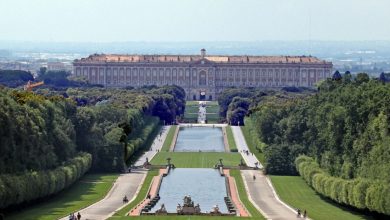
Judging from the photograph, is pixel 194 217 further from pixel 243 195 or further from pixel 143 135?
pixel 143 135

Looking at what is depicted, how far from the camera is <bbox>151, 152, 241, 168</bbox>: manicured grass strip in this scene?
83.9 m

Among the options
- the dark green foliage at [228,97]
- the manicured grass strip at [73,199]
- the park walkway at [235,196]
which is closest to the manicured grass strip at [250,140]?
the park walkway at [235,196]

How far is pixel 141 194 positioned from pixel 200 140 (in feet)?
133

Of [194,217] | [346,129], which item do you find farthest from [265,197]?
[194,217]

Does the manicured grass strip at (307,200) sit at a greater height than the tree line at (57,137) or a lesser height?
lesser

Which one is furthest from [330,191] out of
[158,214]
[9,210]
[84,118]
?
[84,118]

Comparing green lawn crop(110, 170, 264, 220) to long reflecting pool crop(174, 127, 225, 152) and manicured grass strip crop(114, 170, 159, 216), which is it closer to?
manicured grass strip crop(114, 170, 159, 216)

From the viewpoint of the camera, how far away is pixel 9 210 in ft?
178

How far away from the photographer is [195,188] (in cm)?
6888

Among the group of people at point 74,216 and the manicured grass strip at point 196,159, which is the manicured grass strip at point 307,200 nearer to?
the manicured grass strip at point 196,159

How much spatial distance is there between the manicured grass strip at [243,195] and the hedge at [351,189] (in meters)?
3.64

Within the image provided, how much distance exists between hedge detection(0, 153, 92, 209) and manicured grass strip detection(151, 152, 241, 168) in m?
13.4

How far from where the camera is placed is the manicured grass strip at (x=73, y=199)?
2111 inches

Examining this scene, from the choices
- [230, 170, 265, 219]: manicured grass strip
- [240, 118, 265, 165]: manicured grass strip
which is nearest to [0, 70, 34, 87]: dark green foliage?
[240, 118, 265, 165]: manicured grass strip
